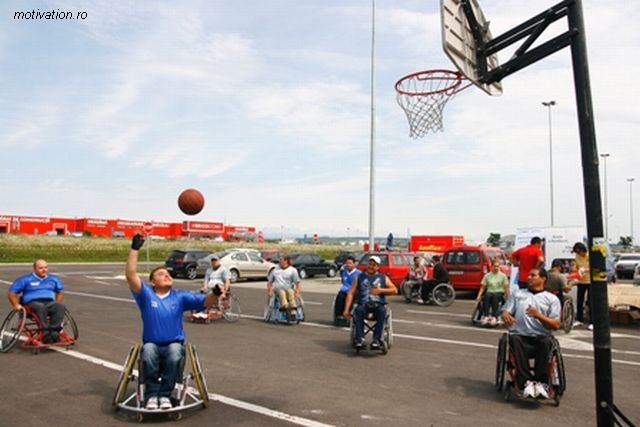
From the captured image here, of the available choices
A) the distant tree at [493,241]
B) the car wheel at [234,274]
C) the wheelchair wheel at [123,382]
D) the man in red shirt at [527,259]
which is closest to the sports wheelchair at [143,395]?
the wheelchair wheel at [123,382]

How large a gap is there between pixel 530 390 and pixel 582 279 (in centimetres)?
692

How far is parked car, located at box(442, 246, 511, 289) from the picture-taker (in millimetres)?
18828

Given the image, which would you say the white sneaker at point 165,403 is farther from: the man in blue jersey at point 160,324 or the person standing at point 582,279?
the person standing at point 582,279

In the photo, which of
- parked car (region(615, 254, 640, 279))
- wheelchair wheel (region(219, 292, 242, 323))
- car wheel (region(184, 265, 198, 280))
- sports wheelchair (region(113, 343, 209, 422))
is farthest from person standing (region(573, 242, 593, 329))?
parked car (region(615, 254, 640, 279))

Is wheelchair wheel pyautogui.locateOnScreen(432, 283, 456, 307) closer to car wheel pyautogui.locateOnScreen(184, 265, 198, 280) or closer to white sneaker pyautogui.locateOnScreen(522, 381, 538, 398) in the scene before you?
white sneaker pyautogui.locateOnScreen(522, 381, 538, 398)

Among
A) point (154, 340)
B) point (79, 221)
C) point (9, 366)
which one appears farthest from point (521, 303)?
→ point (79, 221)

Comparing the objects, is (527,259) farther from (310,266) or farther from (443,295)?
(310,266)

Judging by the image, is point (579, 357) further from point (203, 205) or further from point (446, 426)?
point (203, 205)

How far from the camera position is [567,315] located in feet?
38.4

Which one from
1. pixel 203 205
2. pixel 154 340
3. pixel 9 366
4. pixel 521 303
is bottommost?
pixel 9 366

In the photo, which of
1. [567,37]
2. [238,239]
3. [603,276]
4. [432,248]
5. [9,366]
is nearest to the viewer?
[603,276]

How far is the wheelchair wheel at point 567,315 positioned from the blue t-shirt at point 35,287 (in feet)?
31.7

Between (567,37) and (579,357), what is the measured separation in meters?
5.75

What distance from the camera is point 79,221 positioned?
282 ft
